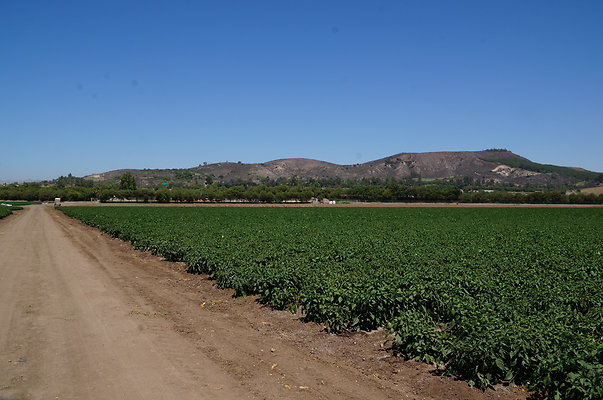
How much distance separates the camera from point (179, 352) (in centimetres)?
945

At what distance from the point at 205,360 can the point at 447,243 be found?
63.3ft

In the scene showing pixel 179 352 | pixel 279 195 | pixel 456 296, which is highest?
pixel 279 195

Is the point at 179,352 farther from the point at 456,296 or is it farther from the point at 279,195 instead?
the point at 279,195

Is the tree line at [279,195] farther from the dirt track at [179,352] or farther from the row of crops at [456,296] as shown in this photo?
the dirt track at [179,352]

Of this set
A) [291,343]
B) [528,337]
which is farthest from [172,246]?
[528,337]

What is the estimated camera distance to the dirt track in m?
7.64

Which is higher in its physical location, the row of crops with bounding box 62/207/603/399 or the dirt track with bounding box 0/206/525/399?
the row of crops with bounding box 62/207/603/399

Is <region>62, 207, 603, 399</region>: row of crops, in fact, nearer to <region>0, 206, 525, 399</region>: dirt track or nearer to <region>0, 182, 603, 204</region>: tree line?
<region>0, 206, 525, 399</region>: dirt track

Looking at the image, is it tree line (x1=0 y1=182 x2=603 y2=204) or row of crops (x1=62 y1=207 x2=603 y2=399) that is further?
tree line (x1=0 y1=182 x2=603 y2=204)

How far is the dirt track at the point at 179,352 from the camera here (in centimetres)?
764

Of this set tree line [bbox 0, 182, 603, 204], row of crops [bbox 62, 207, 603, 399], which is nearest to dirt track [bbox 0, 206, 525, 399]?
row of crops [bbox 62, 207, 603, 399]

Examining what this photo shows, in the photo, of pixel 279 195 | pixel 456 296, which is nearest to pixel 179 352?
pixel 456 296

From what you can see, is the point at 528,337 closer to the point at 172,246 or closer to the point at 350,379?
the point at 350,379

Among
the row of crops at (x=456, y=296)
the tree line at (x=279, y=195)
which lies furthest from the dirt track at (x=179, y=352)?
the tree line at (x=279, y=195)
